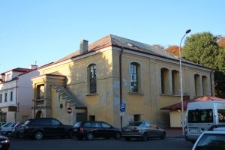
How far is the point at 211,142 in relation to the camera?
5.77 metres

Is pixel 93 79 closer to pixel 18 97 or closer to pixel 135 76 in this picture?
pixel 135 76

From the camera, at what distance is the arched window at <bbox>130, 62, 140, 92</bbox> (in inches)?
1368

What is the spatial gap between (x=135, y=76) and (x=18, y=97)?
19936 millimetres

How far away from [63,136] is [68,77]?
1302cm

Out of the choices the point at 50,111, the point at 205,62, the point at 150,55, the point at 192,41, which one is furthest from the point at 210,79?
the point at 50,111

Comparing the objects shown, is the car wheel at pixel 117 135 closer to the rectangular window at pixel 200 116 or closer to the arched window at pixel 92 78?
the rectangular window at pixel 200 116

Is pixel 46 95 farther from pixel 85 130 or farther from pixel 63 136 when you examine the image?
pixel 85 130

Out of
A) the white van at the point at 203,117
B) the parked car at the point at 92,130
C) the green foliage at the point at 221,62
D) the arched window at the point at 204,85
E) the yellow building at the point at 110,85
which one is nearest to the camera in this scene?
the white van at the point at 203,117

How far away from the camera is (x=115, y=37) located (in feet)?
127

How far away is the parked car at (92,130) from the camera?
78.5 feet

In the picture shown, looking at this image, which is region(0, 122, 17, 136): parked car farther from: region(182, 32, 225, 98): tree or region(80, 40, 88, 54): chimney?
region(182, 32, 225, 98): tree

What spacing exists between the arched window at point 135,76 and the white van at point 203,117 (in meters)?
16.8

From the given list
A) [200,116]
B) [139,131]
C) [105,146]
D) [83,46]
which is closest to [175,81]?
[83,46]

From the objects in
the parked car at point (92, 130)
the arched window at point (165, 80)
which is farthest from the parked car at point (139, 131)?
the arched window at point (165, 80)
